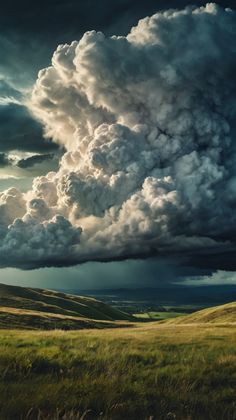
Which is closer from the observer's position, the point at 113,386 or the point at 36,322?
the point at 113,386

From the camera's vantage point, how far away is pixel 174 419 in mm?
8500

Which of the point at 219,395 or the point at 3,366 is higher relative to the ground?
the point at 3,366

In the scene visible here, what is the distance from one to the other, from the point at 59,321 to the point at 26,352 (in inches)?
5454

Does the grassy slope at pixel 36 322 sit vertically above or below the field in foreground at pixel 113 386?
below

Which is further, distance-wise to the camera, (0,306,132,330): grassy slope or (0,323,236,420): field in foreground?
(0,306,132,330): grassy slope

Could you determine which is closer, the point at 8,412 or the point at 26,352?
the point at 8,412

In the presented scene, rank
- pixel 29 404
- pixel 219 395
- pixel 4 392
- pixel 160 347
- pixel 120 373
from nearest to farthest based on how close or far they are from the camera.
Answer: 1. pixel 29 404
2. pixel 4 392
3. pixel 219 395
4. pixel 120 373
5. pixel 160 347

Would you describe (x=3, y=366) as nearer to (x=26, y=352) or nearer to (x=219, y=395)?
(x=26, y=352)

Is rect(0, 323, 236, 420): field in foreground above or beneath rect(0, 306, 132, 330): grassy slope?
above

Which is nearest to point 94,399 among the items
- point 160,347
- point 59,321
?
point 160,347

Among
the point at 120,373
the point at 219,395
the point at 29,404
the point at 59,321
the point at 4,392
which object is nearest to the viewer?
the point at 29,404

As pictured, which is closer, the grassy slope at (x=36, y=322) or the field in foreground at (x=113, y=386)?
the field in foreground at (x=113, y=386)

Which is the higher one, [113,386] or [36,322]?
[113,386]

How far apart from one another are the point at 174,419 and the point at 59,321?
145 meters
